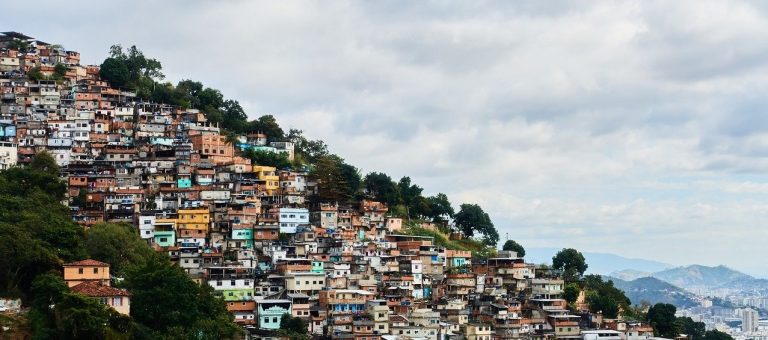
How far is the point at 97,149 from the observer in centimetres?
5181

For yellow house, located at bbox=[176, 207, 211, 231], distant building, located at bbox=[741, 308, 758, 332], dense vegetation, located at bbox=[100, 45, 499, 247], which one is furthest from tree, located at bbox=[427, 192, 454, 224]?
distant building, located at bbox=[741, 308, 758, 332]

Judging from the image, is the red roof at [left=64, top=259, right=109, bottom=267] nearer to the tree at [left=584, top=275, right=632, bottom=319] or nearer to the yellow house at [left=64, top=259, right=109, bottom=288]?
the yellow house at [left=64, top=259, right=109, bottom=288]

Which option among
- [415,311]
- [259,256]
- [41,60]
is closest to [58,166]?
[259,256]

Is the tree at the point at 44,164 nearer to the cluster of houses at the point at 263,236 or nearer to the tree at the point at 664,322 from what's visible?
the cluster of houses at the point at 263,236

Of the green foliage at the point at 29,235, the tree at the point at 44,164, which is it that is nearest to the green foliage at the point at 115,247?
the green foliage at the point at 29,235

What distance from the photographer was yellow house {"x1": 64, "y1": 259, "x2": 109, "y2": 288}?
32969 mm

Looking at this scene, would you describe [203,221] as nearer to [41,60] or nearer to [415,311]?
[415,311]

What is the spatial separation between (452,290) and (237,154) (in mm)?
15613

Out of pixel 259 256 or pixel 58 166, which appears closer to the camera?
pixel 259 256

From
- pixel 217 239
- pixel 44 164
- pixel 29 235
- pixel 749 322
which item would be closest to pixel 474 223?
pixel 217 239

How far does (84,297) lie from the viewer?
1164 inches

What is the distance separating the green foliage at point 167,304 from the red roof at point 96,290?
0.63 metres

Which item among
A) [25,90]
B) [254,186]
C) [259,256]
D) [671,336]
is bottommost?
[671,336]

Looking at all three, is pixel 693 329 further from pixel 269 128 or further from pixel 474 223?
pixel 269 128
